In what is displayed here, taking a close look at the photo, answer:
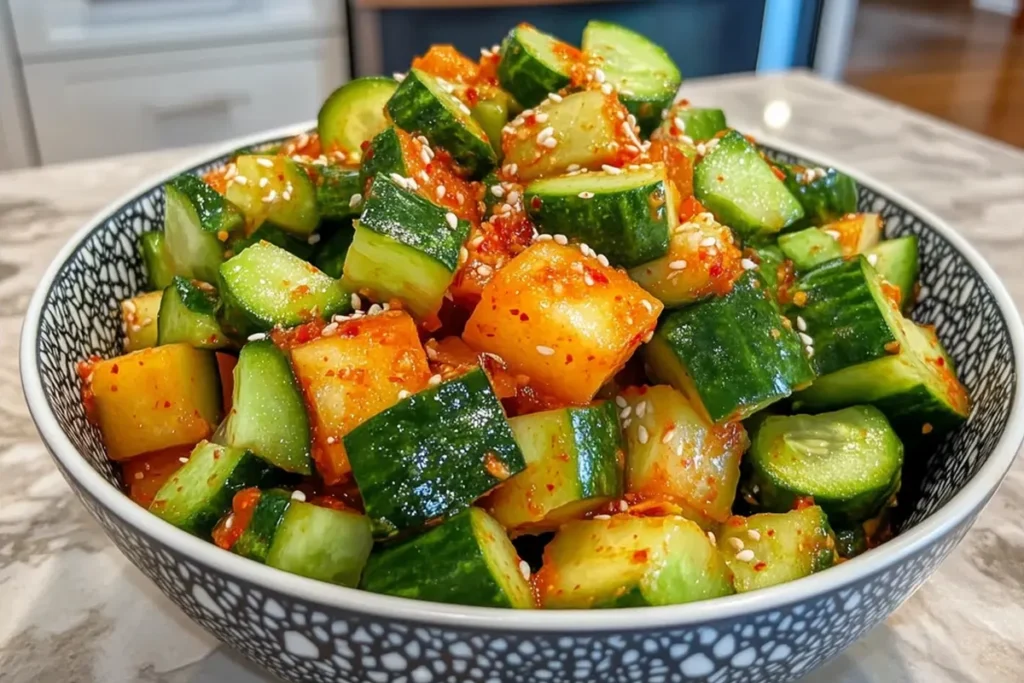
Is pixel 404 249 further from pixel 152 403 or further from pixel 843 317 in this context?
pixel 843 317

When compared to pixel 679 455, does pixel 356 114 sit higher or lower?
higher

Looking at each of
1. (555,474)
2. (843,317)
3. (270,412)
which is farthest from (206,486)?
(843,317)

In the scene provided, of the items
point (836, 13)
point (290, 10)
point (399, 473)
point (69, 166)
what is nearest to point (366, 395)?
point (399, 473)

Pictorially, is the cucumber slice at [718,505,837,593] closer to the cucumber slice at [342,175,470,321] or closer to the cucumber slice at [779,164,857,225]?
the cucumber slice at [342,175,470,321]

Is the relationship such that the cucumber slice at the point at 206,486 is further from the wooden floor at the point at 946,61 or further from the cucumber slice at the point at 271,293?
the wooden floor at the point at 946,61

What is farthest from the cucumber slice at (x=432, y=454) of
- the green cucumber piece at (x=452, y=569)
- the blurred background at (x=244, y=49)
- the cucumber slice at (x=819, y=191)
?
the blurred background at (x=244, y=49)
